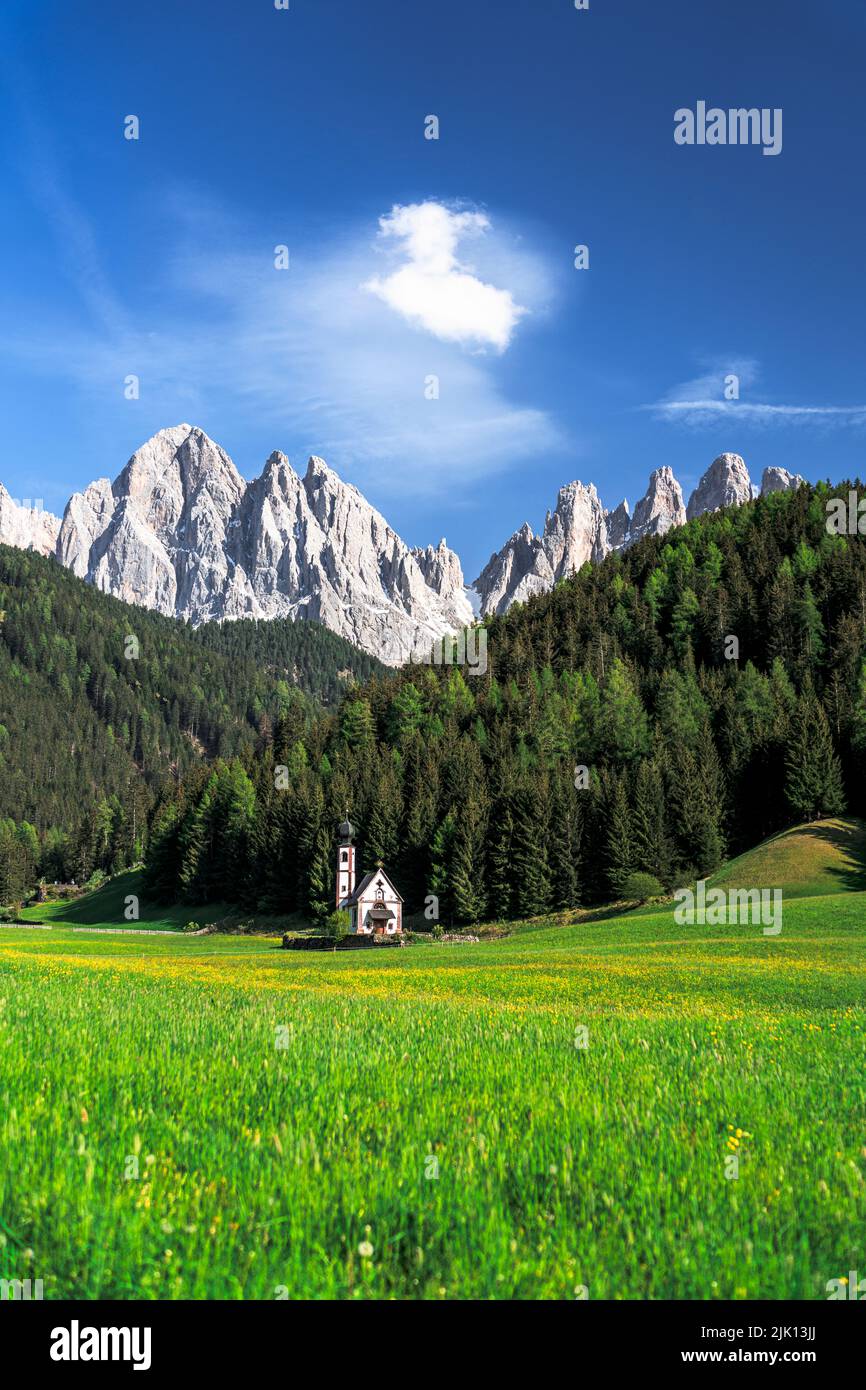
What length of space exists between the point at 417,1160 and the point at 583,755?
4323 inches

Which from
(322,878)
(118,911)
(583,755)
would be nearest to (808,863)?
(583,755)

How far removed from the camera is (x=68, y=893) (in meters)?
158

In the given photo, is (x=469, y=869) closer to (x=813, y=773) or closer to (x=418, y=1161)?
(x=813, y=773)

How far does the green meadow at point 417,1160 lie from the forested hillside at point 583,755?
74748mm

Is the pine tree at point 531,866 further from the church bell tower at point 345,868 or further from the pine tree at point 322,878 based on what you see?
the pine tree at point 322,878

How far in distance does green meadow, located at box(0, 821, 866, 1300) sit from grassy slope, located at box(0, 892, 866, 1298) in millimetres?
18

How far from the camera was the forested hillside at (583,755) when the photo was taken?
84500mm

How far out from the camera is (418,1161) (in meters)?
5.19

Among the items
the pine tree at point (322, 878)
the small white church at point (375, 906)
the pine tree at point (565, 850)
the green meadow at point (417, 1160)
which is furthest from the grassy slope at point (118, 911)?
the green meadow at point (417, 1160)

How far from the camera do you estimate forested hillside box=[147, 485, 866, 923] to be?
277 ft

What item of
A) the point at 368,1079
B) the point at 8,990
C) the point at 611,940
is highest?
the point at 368,1079
